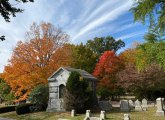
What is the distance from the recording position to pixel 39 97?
32.7m

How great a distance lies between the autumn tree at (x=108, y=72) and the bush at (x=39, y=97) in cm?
1689

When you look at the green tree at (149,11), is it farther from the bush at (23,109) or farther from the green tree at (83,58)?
the green tree at (83,58)

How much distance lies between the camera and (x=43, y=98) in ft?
108

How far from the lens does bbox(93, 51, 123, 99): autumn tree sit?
157 ft

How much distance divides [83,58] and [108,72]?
7407 millimetres

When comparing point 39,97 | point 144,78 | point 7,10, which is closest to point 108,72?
point 144,78

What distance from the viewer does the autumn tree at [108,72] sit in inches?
1887

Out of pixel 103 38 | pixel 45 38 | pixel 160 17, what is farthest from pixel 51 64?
pixel 103 38

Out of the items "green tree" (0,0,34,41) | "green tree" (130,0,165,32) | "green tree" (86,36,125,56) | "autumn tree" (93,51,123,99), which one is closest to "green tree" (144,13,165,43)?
"green tree" (130,0,165,32)

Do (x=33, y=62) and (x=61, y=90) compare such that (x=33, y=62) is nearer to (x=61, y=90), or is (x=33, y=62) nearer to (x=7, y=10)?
(x=61, y=90)

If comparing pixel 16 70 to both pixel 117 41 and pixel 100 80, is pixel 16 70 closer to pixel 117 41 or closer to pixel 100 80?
pixel 100 80

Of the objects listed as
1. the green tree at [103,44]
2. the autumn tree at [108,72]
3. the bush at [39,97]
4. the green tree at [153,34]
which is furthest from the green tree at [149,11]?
the green tree at [103,44]

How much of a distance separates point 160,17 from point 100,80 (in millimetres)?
32730

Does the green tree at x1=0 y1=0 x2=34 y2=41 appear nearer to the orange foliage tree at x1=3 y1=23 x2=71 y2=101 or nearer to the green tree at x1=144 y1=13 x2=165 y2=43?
the green tree at x1=144 y1=13 x2=165 y2=43
